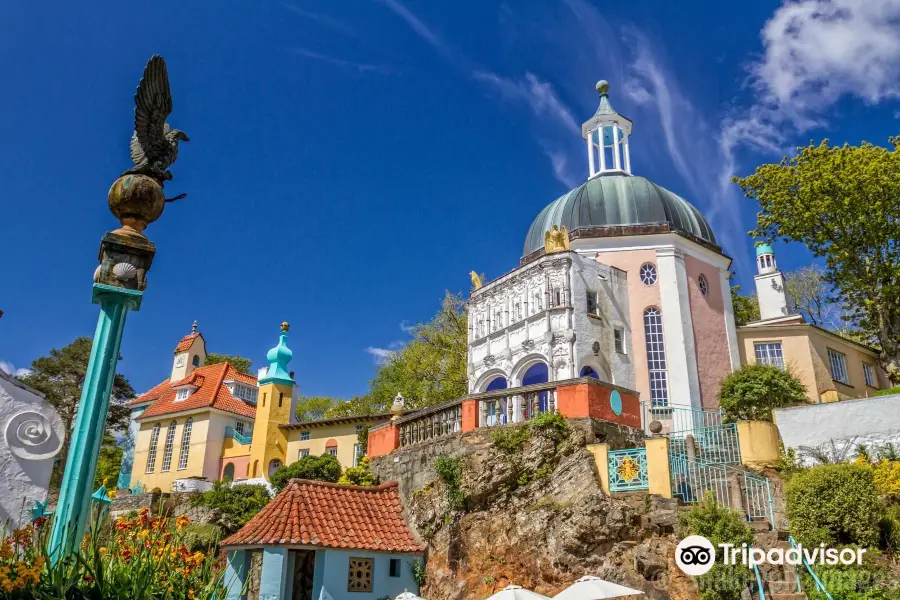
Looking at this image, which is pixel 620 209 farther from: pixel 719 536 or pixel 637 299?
pixel 719 536

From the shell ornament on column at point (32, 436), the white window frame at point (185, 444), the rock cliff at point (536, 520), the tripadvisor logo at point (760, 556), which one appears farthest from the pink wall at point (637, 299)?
the white window frame at point (185, 444)

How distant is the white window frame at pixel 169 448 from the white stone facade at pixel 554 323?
68.5 feet

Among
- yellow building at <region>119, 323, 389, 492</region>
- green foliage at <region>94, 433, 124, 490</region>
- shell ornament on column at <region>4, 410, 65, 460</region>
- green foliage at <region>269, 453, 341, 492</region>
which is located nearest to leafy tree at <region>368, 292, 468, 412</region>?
yellow building at <region>119, 323, 389, 492</region>

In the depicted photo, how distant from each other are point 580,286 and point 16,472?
2110 cm

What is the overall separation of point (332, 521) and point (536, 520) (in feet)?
15.4

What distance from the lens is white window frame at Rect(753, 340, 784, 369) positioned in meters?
30.3

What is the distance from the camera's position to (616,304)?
92.0 feet

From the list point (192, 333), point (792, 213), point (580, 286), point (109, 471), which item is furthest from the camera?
point (192, 333)

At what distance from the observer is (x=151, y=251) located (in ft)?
25.3

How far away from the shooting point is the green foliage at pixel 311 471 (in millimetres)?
28750

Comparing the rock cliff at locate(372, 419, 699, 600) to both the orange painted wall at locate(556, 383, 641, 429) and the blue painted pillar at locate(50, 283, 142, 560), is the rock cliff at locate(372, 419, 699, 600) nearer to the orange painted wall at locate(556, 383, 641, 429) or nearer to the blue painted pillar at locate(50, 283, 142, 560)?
the orange painted wall at locate(556, 383, 641, 429)

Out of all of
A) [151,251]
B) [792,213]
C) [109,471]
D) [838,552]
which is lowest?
[838,552]

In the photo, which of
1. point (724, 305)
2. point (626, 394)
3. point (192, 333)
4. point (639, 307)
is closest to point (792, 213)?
point (724, 305)

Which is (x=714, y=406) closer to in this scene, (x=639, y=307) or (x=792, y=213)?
(x=639, y=307)
